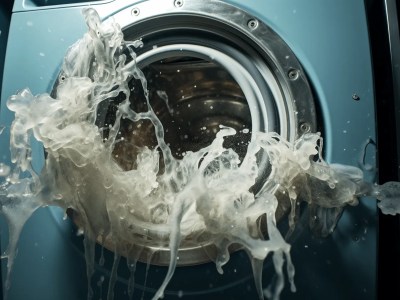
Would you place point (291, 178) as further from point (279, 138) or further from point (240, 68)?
point (240, 68)

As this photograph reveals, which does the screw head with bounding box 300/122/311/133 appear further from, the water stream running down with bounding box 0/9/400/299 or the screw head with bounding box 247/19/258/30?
the screw head with bounding box 247/19/258/30

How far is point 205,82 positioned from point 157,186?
0.43 m

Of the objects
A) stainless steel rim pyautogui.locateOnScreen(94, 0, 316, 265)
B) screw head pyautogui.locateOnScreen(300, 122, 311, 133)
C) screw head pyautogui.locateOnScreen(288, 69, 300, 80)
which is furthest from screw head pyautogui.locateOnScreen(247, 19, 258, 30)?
screw head pyautogui.locateOnScreen(300, 122, 311, 133)

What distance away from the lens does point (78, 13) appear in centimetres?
118

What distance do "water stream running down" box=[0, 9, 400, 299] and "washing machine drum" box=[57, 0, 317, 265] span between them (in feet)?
0.13

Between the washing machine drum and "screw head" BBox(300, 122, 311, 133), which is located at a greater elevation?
the washing machine drum

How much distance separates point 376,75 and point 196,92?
493 millimetres

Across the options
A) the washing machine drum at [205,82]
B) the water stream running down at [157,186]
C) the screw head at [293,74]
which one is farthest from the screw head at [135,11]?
the screw head at [293,74]

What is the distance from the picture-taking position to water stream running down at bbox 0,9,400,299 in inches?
35.8

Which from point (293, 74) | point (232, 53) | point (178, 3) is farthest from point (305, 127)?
point (178, 3)

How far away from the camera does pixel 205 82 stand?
4.47ft

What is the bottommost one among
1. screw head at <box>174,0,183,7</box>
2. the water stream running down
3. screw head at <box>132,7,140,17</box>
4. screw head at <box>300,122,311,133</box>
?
the water stream running down

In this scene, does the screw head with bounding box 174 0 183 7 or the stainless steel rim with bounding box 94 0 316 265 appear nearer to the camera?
the stainless steel rim with bounding box 94 0 316 265

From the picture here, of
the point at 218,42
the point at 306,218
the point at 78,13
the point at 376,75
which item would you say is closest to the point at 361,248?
the point at 306,218
